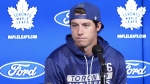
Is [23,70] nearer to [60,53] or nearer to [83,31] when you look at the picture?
[60,53]

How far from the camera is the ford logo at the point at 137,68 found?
2184 millimetres

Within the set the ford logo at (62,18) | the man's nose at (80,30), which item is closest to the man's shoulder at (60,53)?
the man's nose at (80,30)

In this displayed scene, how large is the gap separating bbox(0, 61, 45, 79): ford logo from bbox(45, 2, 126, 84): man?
2.47ft

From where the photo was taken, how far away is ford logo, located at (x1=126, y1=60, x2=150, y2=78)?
7.16 feet

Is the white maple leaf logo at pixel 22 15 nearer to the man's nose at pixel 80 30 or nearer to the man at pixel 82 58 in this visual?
the man at pixel 82 58

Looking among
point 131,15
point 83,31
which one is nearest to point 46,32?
point 131,15

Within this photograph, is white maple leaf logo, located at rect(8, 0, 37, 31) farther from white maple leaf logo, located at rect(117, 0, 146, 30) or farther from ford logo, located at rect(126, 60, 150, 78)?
ford logo, located at rect(126, 60, 150, 78)

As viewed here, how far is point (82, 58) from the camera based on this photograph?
4.50ft

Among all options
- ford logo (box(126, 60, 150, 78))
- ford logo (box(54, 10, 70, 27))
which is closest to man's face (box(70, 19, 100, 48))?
A: ford logo (box(54, 10, 70, 27))

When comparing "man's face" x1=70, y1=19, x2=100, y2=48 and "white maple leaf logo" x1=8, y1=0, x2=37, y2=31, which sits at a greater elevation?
"white maple leaf logo" x1=8, y1=0, x2=37, y2=31

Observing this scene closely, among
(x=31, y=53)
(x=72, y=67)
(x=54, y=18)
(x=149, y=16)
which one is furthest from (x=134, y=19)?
(x=72, y=67)

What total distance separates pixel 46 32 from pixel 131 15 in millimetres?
568

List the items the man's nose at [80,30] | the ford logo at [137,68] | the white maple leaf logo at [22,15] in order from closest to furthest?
the man's nose at [80,30]
the white maple leaf logo at [22,15]
the ford logo at [137,68]

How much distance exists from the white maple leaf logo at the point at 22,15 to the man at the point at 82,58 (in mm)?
725
